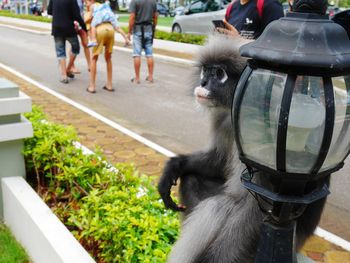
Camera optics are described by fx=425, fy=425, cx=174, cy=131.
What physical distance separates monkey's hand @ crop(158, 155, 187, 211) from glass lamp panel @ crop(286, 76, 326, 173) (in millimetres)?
1486

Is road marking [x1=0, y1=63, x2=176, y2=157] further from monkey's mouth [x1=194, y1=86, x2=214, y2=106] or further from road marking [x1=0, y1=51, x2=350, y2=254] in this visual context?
monkey's mouth [x1=194, y1=86, x2=214, y2=106]

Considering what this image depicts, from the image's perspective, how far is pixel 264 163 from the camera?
3.66 ft

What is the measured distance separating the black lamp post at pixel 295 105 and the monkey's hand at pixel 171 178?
54.0 inches

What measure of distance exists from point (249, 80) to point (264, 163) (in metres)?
0.22

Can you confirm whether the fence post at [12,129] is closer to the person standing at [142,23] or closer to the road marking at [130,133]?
the road marking at [130,133]

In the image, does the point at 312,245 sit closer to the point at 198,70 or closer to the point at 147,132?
the point at 198,70

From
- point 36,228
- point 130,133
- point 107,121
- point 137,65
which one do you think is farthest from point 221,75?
A: point 137,65

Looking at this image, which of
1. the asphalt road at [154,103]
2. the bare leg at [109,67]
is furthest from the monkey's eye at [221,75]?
the bare leg at [109,67]

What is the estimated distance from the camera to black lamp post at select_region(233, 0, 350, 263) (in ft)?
3.27

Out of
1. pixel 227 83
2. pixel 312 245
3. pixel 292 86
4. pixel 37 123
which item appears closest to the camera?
pixel 292 86

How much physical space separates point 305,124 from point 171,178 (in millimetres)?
→ 1633

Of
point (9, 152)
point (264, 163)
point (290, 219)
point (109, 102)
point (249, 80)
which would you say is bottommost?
point (109, 102)

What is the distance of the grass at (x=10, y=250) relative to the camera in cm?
304

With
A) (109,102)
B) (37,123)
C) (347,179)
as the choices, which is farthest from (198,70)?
(109,102)
